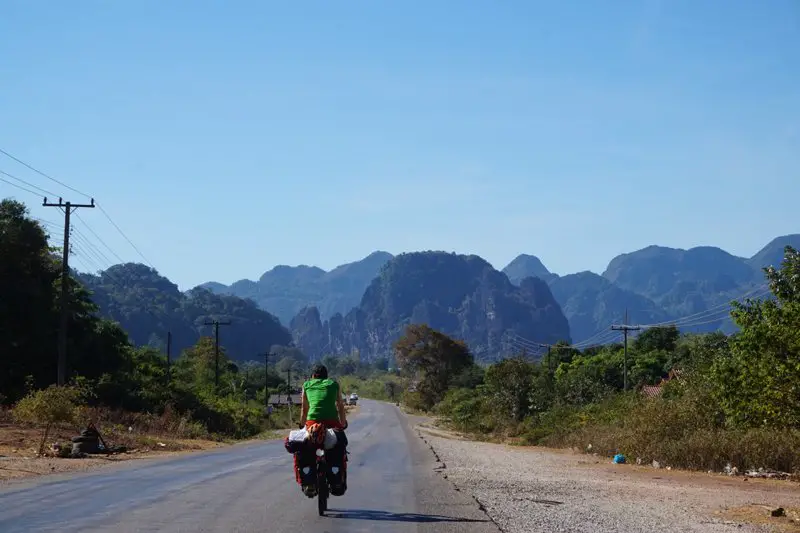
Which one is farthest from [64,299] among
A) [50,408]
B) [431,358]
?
[431,358]

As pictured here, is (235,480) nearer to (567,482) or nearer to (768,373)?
(567,482)

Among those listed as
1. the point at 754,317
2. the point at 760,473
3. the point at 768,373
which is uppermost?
the point at 754,317

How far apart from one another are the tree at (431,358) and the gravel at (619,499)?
8220cm

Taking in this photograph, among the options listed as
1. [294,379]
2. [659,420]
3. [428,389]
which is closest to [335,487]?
[659,420]

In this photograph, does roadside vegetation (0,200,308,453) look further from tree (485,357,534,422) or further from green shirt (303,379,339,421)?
green shirt (303,379,339,421)

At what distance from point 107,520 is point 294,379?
536ft

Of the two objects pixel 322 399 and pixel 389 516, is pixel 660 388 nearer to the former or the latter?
pixel 389 516

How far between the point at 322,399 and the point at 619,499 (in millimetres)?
6321

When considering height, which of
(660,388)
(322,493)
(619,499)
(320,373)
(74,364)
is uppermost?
(74,364)

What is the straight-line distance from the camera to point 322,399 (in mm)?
11305

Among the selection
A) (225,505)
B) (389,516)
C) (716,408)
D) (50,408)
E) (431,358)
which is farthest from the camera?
(431,358)

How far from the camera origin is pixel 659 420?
85.4ft

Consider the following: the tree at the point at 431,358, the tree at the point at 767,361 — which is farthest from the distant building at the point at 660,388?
the tree at the point at 431,358

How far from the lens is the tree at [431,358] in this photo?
105312mm
